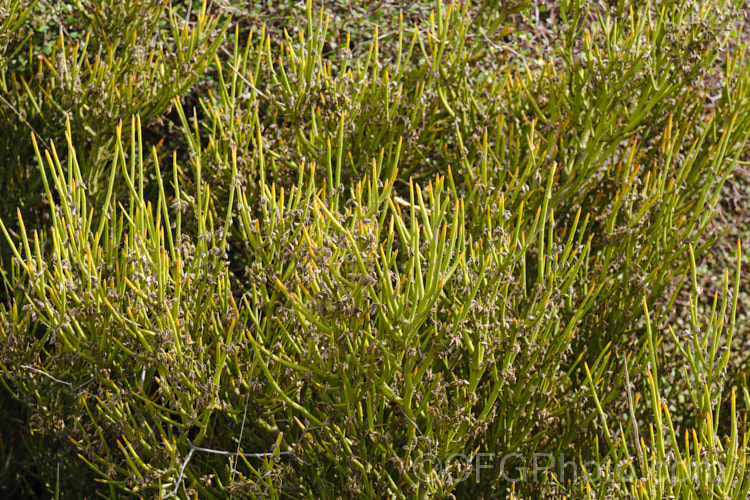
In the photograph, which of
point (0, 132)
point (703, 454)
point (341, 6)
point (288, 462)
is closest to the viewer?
point (703, 454)

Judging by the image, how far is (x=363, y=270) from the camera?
7.50 feet

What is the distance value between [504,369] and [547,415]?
19.6 inches

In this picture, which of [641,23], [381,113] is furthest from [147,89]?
[641,23]

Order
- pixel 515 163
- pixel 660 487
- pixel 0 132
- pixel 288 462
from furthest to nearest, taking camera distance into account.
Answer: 1. pixel 0 132
2. pixel 515 163
3. pixel 288 462
4. pixel 660 487

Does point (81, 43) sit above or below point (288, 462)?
above

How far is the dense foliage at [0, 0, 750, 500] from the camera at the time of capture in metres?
2.58

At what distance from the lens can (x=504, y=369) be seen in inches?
112

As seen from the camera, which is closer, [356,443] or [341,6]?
[356,443]

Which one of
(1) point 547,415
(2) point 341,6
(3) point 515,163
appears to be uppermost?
(2) point 341,6

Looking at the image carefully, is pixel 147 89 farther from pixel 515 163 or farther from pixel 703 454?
pixel 703 454

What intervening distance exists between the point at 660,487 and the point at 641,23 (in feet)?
7.28

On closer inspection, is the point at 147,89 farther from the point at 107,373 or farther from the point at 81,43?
Answer: the point at 107,373

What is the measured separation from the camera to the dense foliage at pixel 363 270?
2.58 m

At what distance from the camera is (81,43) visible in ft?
14.3
